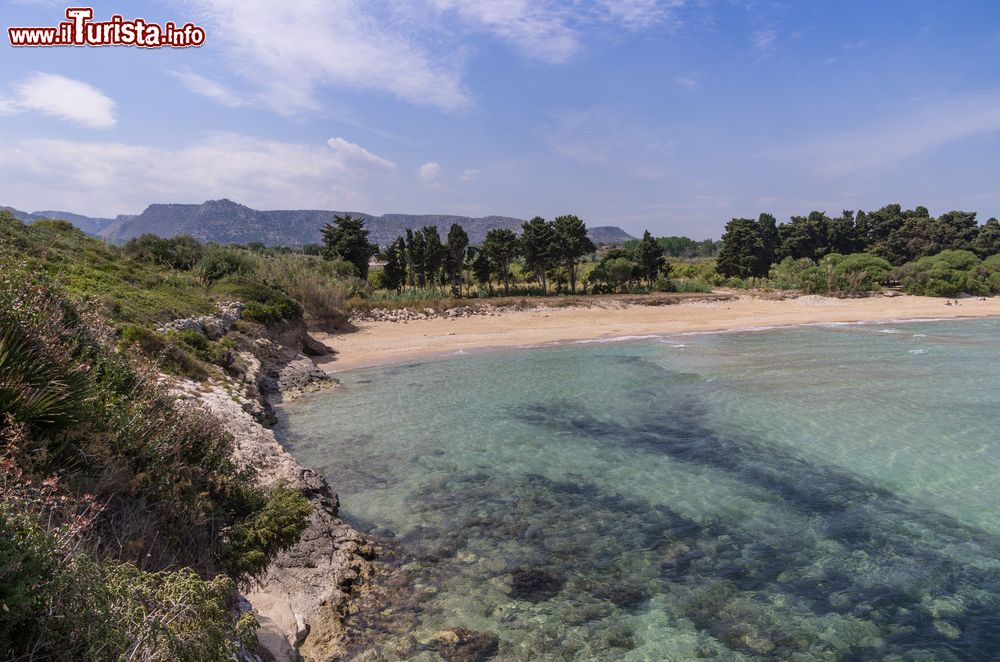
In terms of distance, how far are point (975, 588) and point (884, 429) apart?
24.4ft

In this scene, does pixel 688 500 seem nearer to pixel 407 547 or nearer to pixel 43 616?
pixel 407 547

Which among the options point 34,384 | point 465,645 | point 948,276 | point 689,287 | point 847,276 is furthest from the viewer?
point 689,287

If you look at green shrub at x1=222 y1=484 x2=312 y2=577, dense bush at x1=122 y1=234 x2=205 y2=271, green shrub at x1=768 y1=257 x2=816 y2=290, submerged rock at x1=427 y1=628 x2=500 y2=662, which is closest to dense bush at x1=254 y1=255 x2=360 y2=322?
dense bush at x1=122 y1=234 x2=205 y2=271

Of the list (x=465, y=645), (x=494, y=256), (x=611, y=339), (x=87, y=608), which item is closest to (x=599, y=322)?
(x=611, y=339)

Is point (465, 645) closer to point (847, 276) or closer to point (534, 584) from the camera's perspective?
point (534, 584)

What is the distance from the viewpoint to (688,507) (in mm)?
9531

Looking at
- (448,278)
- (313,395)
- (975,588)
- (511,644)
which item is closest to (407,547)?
(511,644)

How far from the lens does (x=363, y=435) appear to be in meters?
14.1

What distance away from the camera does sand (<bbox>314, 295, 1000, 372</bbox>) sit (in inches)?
1152

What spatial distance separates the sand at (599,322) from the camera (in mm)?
29266

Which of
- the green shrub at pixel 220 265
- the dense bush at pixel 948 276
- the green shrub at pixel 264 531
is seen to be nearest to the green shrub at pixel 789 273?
the dense bush at pixel 948 276

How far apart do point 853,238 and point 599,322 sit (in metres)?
46.5

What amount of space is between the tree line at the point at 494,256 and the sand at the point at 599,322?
904cm

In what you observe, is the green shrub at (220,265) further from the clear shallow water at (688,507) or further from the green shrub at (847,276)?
the green shrub at (847,276)
